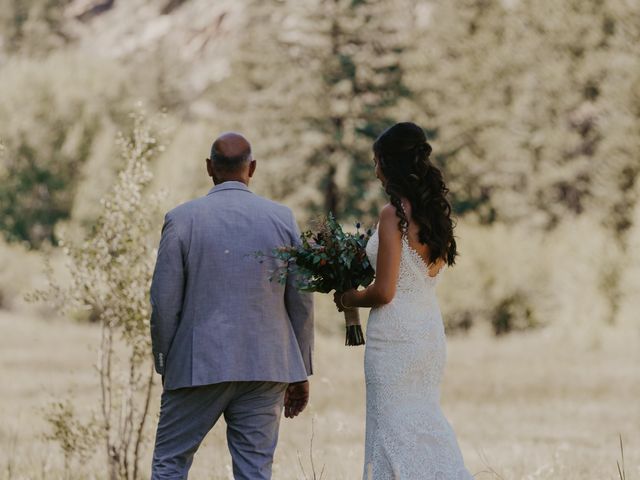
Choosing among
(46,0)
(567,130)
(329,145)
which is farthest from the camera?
(46,0)

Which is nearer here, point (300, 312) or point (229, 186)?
point (229, 186)

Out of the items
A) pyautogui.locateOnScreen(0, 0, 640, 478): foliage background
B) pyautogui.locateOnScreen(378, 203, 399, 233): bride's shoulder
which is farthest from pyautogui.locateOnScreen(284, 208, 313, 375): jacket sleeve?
pyautogui.locateOnScreen(0, 0, 640, 478): foliage background

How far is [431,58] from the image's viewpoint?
161 feet

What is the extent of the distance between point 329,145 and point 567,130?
12.0m

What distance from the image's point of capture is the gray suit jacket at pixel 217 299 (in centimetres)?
550

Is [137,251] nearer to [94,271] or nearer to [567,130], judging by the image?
[94,271]

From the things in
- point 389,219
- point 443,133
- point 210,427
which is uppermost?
point 443,133

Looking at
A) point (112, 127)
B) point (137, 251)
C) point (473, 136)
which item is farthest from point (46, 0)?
point (137, 251)

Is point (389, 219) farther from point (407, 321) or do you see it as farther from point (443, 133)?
point (443, 133)

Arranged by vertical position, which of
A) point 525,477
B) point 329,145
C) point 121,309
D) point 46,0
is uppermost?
point 46,0

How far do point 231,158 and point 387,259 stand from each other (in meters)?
0.95

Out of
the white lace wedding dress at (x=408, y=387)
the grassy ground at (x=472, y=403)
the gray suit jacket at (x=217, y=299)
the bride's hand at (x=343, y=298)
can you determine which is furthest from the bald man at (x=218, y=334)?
the grassy ground at (x=472, y=403)

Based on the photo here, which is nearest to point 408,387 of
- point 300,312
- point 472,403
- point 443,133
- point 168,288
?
point 300,312

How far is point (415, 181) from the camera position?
17.8ft
